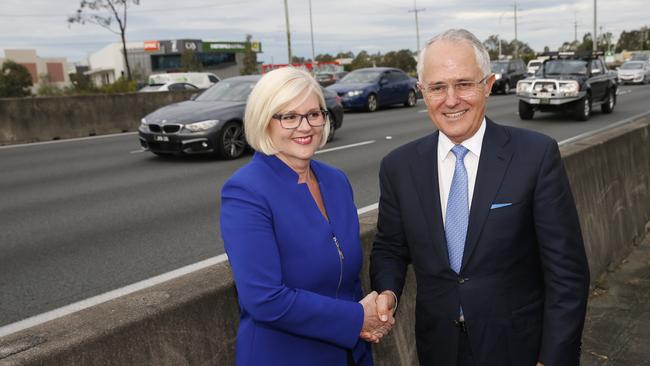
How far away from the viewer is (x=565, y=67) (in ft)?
56.2

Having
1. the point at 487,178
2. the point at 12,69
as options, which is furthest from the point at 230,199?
the point at 12,69

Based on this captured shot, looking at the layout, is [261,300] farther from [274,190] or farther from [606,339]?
[606,339]

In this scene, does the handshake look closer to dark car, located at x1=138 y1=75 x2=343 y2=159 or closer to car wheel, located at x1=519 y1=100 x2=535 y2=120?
dark car, located at x1=138 y1=75 x2=343 y2=159

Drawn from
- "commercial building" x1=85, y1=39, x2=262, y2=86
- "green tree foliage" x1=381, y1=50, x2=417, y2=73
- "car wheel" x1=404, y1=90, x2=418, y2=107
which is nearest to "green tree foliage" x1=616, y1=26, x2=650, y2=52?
"green tree foliage" x1=381, y1=50, x2=417, y2=73

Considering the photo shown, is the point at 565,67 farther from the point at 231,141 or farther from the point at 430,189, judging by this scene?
the point at 430,189

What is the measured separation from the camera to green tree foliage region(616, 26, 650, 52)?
124m

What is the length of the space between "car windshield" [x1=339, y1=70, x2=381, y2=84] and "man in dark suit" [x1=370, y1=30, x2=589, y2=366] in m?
20.5

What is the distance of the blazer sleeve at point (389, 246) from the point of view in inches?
91.7

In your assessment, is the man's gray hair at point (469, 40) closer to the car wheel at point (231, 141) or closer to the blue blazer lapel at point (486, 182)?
the blue blazer lapel at point (486, 182)

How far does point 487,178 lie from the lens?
81.2 inches

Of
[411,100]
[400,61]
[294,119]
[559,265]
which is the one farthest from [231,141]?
[400,61]

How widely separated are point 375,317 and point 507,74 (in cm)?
3135

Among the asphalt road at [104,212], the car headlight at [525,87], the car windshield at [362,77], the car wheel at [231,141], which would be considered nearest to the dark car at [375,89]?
the car windshield at [362,77]

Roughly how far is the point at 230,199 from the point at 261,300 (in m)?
0.35
